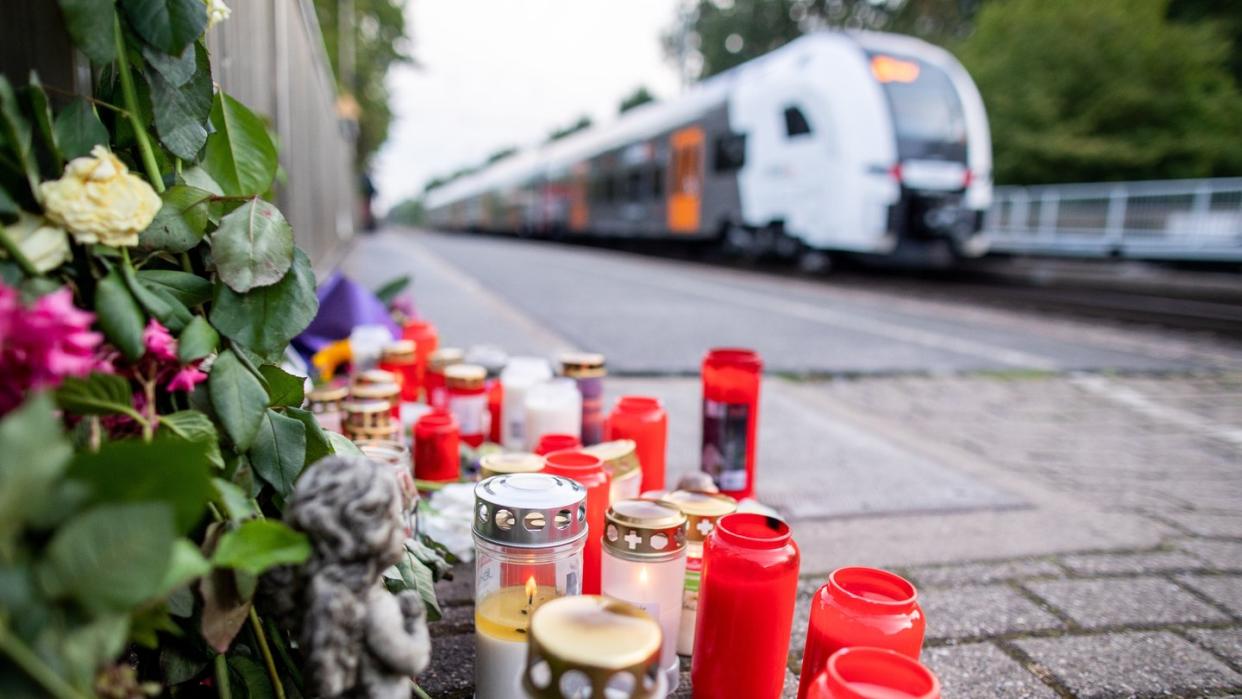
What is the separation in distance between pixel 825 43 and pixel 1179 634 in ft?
29.6

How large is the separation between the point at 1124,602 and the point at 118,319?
5.92 feet

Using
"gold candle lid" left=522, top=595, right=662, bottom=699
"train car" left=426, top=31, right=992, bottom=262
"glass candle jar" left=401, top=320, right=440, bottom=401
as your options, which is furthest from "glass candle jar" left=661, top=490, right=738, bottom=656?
"train car" left=426, top=31, right=992, bottom=262

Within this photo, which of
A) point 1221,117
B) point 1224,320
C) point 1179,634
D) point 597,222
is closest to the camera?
point 1179,634

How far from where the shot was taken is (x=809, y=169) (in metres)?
9.41

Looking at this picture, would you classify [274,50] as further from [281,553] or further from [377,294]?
[281,553]

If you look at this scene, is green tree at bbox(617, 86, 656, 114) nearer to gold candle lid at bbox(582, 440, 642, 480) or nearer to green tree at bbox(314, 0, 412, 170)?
green tree at bbox(314, 0, 412, 170)

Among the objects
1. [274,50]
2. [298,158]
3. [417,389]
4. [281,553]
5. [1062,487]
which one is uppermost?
[274,50]

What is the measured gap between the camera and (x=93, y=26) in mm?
724

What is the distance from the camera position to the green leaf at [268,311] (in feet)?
2.61

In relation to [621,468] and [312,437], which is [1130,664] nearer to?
[621,468]

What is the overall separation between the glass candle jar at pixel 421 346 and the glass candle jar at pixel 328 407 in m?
0.56

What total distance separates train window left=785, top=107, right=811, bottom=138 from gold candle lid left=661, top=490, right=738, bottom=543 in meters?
8.72

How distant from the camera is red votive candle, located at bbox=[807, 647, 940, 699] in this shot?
787 mm

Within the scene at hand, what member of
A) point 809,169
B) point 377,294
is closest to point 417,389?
point 377,294
